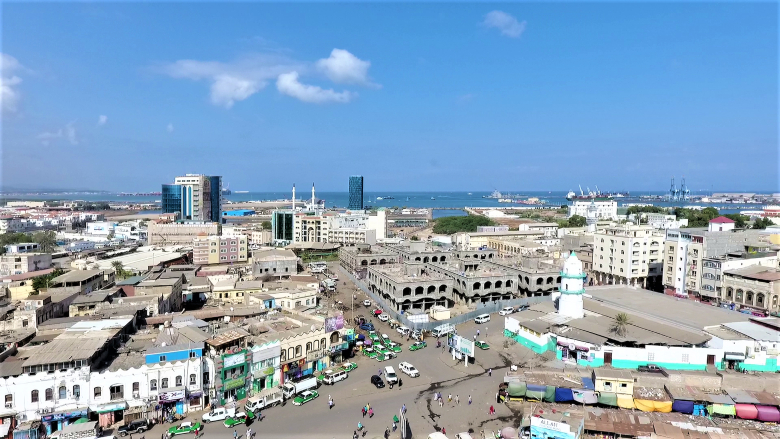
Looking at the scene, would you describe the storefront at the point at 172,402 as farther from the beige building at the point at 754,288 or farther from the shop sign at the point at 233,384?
the beige building at the point at 754,288

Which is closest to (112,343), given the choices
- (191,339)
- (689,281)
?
(191,339)

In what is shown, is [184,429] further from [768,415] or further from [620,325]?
[768,415]

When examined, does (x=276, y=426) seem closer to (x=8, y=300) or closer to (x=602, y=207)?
(x=8, y=300)

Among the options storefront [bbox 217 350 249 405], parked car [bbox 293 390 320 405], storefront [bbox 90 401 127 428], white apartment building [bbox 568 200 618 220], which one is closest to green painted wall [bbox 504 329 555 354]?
parked car [bbox 293 390 320 405]

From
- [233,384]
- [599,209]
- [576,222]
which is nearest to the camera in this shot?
[233,384]

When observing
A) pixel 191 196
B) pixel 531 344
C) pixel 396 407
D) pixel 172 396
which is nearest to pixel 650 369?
pixel 531 344

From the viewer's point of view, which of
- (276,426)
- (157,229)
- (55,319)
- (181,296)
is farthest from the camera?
(157,229)
